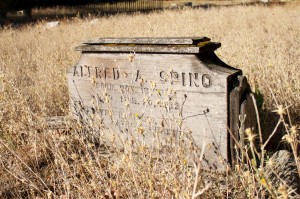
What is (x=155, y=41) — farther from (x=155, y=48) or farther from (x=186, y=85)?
(x=186, y=85)

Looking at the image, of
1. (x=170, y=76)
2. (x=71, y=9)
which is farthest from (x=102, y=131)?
(x=71, y=9)

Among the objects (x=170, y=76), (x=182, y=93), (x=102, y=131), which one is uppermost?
(x=170, y=76)

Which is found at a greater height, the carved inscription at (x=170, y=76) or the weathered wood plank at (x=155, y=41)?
the weathered wood plank at (x=155, y=41)

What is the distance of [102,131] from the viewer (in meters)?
2.34

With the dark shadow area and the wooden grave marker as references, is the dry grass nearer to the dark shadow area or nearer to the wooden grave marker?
the wooden grave marker

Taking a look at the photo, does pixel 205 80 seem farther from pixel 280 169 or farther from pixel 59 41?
pixel 59 41

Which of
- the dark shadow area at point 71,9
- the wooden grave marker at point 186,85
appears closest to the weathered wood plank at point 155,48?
the wooden grave marker at point 186,85

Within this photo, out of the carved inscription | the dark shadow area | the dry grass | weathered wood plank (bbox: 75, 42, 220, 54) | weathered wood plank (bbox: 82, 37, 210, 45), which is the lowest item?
the dry grass

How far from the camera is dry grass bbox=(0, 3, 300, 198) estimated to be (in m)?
1.99

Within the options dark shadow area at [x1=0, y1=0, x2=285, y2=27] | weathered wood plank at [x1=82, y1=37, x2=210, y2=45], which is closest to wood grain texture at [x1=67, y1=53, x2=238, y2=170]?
weathered wood plank at [x1=82, y1=37, x2=210, y2=45]

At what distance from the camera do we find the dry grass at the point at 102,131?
6.54 ft

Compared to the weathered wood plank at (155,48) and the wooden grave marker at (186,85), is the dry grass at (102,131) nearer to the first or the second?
the wooden grave marker at (186,85)

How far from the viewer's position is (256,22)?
32.7ft

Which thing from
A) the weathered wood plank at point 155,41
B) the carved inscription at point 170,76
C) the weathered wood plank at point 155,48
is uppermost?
the weathered wood plank at point 155,41
